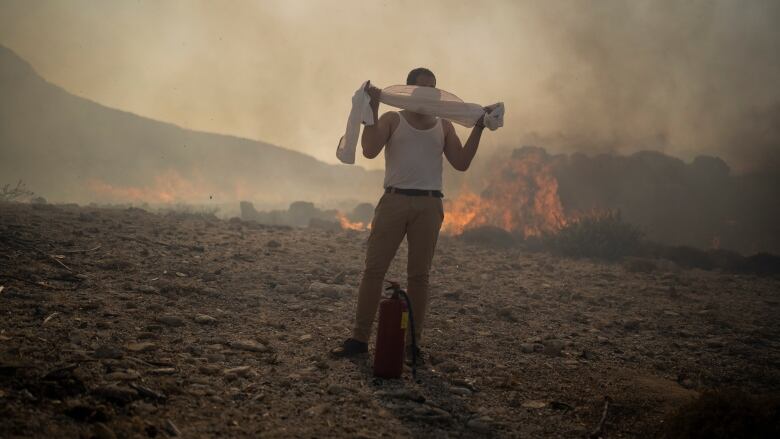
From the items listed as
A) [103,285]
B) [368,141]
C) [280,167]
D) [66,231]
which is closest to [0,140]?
[280,167]

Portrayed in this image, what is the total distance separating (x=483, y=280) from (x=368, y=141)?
200 inches

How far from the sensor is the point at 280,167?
6312 centimetres

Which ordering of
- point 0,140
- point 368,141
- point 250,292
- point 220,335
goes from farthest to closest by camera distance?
point 0,140, point 250,292, point 220,335, point 368,141

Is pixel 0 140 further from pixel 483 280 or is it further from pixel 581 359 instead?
pixel 581 359

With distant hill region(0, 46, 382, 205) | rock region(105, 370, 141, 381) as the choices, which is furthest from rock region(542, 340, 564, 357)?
distant hill region(0, 46, 382, 205)

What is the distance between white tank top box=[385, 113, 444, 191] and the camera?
3.71m

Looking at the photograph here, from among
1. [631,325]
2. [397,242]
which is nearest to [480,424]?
[397,242]

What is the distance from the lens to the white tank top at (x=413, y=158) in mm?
3709

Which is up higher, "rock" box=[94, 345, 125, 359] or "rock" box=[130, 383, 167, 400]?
"rock" box=[94, 345, 125, 359]

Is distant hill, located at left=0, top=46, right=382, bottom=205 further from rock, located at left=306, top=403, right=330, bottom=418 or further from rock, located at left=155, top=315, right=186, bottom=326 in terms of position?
rock, located at left=306, top=403, right=330, bottom=418

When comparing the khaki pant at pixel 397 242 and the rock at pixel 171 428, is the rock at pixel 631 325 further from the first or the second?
the rock at pixel 171 428

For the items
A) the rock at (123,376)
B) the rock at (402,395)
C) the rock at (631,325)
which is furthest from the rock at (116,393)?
the rock at (631,325)

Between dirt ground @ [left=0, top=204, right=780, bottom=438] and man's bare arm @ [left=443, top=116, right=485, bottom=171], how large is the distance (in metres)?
1.73

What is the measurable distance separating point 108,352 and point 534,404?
296 cm
